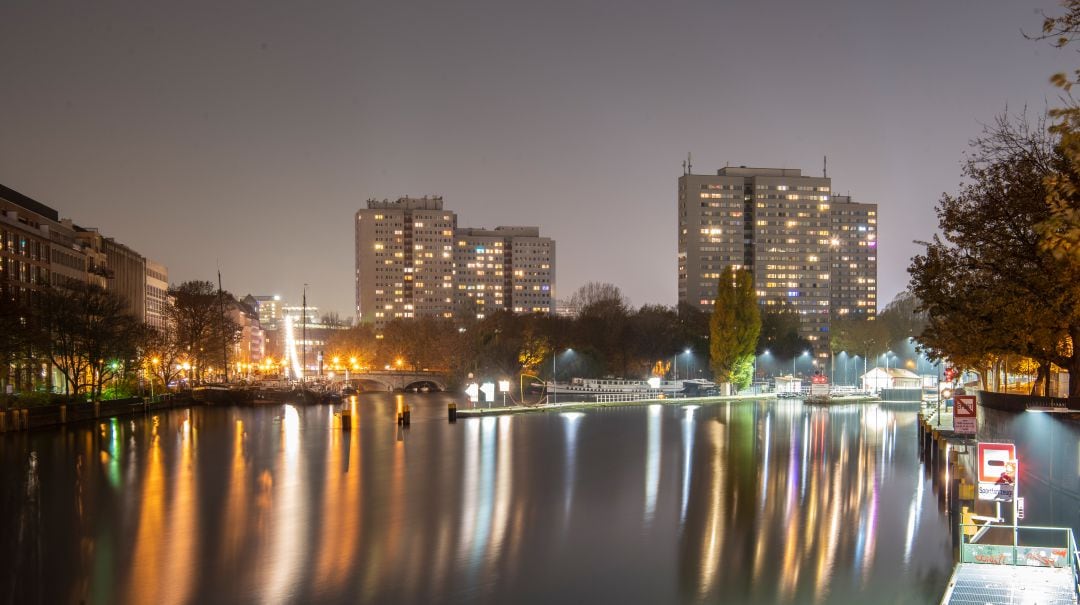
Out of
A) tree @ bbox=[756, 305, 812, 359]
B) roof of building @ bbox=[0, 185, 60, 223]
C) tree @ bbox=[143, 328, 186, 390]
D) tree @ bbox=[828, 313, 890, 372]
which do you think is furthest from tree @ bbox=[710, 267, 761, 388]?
roof of building @ bbox=[0, 185, 60, 223]

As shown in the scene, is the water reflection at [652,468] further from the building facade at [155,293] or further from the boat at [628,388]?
the building facade at [155,293]

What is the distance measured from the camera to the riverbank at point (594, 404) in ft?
200

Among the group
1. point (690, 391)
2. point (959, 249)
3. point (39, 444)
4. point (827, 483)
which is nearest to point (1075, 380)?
point (959, 249)

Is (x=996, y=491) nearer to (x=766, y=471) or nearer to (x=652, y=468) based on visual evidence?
(x=766, y=471)

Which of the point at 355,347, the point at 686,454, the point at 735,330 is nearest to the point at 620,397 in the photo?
the point at 735,330

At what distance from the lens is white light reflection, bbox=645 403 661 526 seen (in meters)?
25.3

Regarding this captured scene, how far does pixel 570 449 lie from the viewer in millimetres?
40469

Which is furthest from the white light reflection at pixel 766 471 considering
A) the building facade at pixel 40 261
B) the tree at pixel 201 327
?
the tree at pixel 201 327

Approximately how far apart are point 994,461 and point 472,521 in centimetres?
1274

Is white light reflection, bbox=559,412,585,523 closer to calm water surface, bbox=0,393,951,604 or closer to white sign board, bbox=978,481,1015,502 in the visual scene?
calm water surface, bbox=0,393,951,604

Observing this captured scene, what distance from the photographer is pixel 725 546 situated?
803 inches

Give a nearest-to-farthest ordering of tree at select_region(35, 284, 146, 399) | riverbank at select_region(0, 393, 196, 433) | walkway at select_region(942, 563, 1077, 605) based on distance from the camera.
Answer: walkway at select_region(942, 563, 1077, 605) → riverbank at select_region(0, 393, 196, 433) → tree at select_region(35, 284, 146, 399)

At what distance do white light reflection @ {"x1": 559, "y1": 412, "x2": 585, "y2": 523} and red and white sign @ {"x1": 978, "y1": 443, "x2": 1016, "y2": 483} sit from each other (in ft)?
34.9

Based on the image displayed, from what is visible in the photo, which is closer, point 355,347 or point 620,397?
point 620,397
